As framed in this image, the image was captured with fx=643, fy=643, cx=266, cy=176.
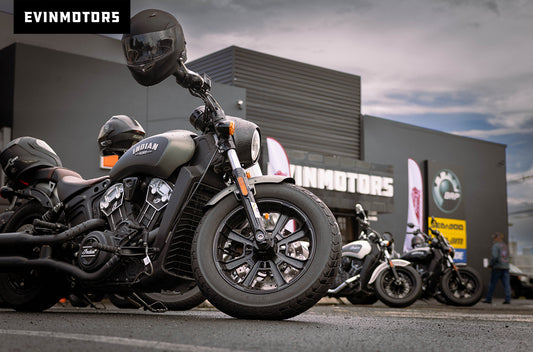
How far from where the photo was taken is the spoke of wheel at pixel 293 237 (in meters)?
3.38

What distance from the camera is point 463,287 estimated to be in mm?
11398

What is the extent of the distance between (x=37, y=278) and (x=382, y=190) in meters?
16.7

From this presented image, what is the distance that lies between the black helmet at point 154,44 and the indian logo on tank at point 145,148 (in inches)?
15.9

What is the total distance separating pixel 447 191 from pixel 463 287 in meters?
13.3

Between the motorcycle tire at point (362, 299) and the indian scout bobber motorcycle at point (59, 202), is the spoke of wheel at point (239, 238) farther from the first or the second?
the motorcycle tire at point (362, 299)

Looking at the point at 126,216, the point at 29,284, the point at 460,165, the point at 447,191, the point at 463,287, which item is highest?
the point at 460,165

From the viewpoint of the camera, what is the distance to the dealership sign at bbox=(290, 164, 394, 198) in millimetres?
18527

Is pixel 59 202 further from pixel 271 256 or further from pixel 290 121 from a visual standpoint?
pixel 290 121

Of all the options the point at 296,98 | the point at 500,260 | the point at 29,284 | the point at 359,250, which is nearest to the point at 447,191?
the point at 296,98

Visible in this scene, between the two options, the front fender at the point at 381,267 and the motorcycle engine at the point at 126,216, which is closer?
the motorcycle engine at the point at 126,216

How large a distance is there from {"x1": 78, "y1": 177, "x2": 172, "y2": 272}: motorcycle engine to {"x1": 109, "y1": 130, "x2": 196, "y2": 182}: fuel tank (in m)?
0.08

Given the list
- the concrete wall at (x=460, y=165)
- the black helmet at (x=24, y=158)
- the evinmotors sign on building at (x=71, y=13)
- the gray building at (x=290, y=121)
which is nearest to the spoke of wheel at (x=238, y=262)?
the black helmet at (x=24, y=158)

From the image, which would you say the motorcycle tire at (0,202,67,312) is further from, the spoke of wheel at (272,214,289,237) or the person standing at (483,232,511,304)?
the person standing at (483,232,511,304)

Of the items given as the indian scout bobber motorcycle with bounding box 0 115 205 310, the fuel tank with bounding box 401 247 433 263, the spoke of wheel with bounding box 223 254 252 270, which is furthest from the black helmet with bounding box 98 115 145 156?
the fuel tank with bounding box 401 247 433 263
